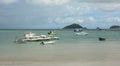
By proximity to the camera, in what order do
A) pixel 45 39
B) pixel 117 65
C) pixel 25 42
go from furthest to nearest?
pixel 45 39 → pixel 25 42 → pixel 117 65

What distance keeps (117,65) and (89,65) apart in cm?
197

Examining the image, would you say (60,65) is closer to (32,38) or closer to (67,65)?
(67,65)

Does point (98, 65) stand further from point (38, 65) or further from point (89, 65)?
point (38, 65)

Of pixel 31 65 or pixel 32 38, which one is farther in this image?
pixel 32 38

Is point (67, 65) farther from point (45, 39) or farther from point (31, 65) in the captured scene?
point (45, 39)

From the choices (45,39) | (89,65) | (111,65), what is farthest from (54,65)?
(45,39)

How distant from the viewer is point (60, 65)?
23.0 m

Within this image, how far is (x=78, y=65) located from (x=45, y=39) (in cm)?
→ 3832

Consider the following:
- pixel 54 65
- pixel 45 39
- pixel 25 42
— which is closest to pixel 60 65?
pixel 54 65

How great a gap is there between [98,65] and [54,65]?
117 inches

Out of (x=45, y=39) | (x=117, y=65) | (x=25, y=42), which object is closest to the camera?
(x=117, y=65)

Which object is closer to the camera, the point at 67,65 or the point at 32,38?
the point at 67,65

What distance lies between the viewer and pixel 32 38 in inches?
2363

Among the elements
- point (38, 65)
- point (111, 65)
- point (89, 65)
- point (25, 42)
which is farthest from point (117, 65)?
point (25, 42)
